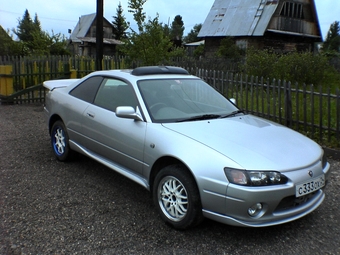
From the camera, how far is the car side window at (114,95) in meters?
4.48

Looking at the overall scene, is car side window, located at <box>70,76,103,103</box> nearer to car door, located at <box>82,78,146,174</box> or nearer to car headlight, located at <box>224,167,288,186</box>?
car door, located at <box>82,78,146,174</box>

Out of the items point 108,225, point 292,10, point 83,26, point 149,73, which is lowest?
point 108,225

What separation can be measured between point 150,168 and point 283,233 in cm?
146

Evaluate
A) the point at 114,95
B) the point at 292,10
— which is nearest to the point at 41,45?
the point at 292,10

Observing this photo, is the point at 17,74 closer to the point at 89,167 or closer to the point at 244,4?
the point at 89,167

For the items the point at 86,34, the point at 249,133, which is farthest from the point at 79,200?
the point at 86,34

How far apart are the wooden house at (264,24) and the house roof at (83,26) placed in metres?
31.3

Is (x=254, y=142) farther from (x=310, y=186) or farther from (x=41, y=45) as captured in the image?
(x=41, y=45)

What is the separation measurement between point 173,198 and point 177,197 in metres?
0.08

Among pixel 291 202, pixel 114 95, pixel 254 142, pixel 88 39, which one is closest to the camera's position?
pixel 291 202

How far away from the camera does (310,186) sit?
3400 mm

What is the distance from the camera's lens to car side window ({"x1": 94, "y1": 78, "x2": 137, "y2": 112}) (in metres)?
4.48

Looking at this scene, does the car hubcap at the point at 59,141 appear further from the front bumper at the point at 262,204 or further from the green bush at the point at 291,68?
the green bush at the point at 291,68

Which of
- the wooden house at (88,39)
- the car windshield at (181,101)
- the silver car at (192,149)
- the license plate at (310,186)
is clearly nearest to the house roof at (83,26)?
the wooden house at (88,39)
